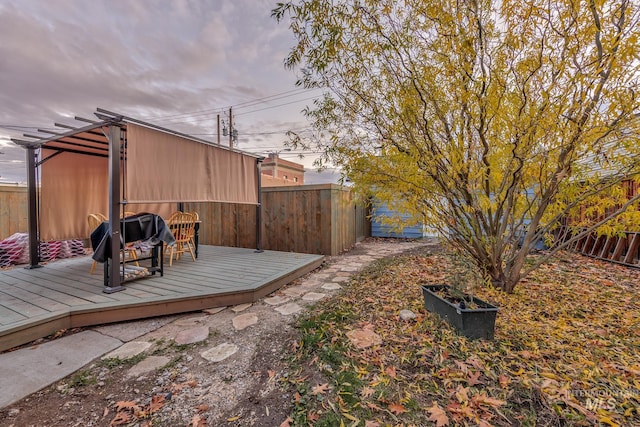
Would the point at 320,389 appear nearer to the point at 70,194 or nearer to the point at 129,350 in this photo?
the point at 129,350

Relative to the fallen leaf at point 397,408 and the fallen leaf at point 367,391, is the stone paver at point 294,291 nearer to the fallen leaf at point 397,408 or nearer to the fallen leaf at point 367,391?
the fallen leaf at point 367,391

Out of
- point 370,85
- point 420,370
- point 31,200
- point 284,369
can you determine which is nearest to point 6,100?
point 31,200

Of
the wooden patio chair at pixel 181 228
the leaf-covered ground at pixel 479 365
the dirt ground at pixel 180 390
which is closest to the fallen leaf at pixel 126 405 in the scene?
the dirt ground at pixel 180 390

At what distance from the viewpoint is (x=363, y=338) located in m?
2.05

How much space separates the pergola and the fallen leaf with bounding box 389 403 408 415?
297 centimetres

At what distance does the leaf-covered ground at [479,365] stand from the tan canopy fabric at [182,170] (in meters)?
2.49

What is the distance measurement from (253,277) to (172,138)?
85.6 inches

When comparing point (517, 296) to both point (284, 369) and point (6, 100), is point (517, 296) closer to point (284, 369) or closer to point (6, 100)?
point (284, 369)

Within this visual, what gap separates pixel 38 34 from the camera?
447 centimetres

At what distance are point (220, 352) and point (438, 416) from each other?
5.00ft

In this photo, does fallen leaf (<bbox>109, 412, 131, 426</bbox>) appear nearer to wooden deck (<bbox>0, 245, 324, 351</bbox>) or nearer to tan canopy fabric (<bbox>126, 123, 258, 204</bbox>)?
wooden deck (<bbox>0, 245, 324, 351</bbox>)

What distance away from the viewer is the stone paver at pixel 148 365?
5.59ft

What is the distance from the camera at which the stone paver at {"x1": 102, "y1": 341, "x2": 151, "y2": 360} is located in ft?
6.24

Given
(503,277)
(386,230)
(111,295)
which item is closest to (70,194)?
(111,295)
